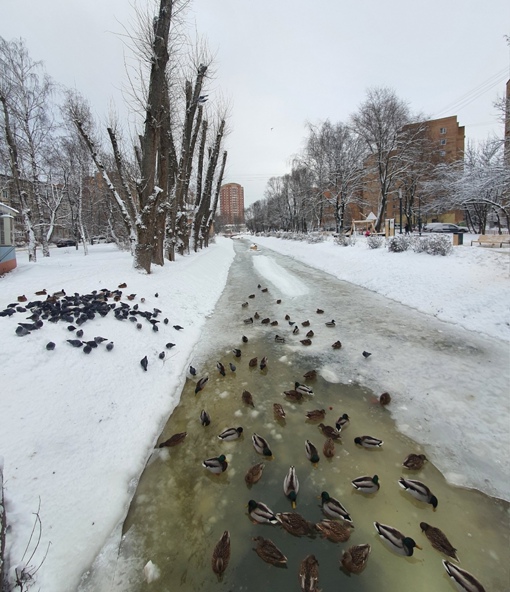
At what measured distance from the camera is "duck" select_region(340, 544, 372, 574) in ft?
6.07

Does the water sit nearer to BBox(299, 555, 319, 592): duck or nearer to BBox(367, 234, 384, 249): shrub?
BBox(299, 555, 319, 592): duck

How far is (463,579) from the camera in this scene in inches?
68.1

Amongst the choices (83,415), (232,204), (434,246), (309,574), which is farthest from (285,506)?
(232,204)

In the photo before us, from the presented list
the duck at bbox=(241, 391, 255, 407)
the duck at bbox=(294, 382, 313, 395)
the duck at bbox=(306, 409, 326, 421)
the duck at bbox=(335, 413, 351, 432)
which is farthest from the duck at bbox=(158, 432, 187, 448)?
the duck at bbox=(335, 413, 351, 432)

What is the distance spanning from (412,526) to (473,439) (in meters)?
1.41

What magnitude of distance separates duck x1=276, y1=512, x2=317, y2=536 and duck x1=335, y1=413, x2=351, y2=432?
1.14m

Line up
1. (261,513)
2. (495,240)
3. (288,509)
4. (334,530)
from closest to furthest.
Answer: (334,530) → (261,513) → (288,509) → (495,240)

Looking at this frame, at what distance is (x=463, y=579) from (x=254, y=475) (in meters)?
1.51

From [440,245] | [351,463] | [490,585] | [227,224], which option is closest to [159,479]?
[351,463]

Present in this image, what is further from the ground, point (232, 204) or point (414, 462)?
point (232, 204)

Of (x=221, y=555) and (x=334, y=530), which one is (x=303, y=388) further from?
(x=221, y=555)

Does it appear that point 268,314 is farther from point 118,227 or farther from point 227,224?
point 227,224

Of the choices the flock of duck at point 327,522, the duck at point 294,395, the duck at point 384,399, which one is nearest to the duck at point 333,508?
the flock of duck at point 327,522

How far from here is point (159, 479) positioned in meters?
2.59
